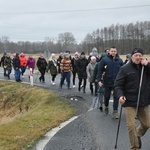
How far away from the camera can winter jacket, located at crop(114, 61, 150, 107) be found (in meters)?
6.15

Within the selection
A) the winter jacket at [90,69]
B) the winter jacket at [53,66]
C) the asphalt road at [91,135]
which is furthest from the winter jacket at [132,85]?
the winter jacket at [53,66]

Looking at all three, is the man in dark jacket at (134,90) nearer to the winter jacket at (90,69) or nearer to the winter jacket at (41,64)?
the winter jacket at (90,69)

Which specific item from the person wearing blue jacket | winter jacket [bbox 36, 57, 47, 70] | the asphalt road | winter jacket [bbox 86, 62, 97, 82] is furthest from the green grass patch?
winter jacket [bbox 36, 57, 47, 70]

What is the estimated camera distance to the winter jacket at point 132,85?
6.15 m

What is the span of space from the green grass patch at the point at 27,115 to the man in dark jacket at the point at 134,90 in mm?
2267

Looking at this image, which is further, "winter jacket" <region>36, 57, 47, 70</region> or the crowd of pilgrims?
"winter jacket" <region>36, 57, 47, 70</region>

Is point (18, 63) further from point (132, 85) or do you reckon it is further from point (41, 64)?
point (132, 85)

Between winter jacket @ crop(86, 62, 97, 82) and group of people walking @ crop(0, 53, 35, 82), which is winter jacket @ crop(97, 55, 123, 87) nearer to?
winter jacket @ crop(86, 62, 97, 82)

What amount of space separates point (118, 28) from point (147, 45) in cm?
2686

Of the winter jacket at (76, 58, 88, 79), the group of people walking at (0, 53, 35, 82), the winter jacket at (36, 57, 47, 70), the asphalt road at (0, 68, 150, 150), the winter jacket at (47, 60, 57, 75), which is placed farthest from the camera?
the group of people walking at (0, 53, 35, 82)

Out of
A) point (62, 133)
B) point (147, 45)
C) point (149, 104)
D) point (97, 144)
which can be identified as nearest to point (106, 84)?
point (62, 133)

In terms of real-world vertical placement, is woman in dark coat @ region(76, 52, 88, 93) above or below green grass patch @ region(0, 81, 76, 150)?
above

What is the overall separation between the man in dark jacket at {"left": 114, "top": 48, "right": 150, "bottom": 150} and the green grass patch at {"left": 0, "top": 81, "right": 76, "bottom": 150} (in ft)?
7.44

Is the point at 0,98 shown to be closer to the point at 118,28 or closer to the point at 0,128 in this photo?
the point at 0,128
